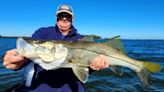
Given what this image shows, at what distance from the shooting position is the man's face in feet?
21.0

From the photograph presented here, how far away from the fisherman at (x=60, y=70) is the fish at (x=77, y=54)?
169 millimetres

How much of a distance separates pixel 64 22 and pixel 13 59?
1831 mm

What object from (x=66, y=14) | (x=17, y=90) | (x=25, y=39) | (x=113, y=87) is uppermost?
(x=66, y=14)

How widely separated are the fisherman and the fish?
17 cm

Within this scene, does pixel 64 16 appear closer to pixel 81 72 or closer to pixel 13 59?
pixel 81 72

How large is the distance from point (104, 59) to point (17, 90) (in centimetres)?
205

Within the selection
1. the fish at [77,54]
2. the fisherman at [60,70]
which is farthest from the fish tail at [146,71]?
the fisherman at [60,70]

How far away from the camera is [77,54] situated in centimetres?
514

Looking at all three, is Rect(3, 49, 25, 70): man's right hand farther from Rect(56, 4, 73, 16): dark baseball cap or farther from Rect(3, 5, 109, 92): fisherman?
Rect(56, 4, 73, 16): dark baseball cap

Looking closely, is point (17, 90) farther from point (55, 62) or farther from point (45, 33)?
point (55, 62)

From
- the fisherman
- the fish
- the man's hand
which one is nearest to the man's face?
the fisherman

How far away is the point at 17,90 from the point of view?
6242 mm

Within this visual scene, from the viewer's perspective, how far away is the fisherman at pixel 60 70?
5682 mm

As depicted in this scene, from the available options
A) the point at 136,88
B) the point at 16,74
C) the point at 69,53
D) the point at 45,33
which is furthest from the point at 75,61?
the point at 16,74
